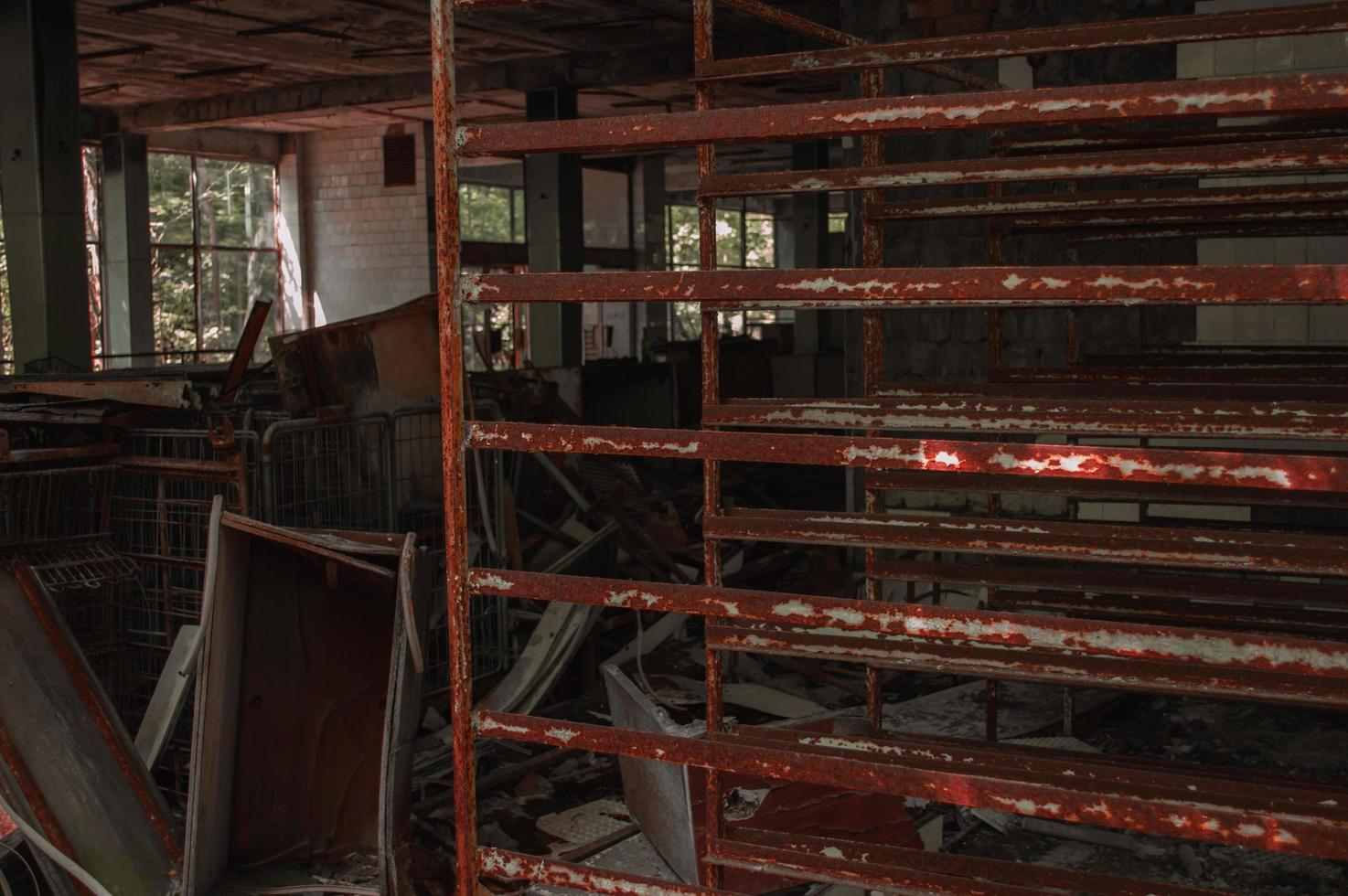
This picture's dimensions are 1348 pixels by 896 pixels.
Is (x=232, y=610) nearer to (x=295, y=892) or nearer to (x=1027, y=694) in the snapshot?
(x=295, y=892)

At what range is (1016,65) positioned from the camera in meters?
7.33

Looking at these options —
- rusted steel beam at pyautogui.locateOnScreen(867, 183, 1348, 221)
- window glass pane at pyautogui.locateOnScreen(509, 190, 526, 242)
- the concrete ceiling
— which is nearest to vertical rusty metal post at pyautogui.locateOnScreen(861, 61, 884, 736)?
rusted steel beam at pyautogui.locateOnScreen(867, 183, 1348, 221)

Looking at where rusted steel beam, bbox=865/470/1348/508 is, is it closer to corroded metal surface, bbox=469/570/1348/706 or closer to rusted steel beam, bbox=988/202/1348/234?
corroded metal surface, bbox=469/570/1348/706

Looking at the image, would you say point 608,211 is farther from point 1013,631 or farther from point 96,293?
point 1013,631

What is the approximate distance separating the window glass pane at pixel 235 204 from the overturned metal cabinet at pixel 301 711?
1801 centimetres

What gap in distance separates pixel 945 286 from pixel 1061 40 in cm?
137

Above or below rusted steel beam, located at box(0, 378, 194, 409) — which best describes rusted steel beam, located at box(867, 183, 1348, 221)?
above

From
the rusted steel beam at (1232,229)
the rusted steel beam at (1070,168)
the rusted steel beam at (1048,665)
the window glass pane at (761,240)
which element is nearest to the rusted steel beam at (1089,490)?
the rusted steel beam at (1048,665)

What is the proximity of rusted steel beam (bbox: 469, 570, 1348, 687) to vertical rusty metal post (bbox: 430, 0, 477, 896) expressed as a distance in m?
0.10

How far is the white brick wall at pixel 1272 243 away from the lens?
5.98 metres

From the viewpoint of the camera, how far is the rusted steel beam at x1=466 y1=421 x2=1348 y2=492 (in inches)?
87.7

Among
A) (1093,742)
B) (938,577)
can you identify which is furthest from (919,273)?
(1093,742)

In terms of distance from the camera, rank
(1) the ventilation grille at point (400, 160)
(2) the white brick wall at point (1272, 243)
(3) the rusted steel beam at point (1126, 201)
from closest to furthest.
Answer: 1. (3) the rusted steel beam at point (1126, 201)
2. (2) the white brick wall at point (1272, 243)
3. (1) the ventilation grille at point (400, 160)

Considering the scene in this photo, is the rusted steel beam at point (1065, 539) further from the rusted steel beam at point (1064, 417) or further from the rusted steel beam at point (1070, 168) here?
the rusted steel beam at point (1070, 168)
